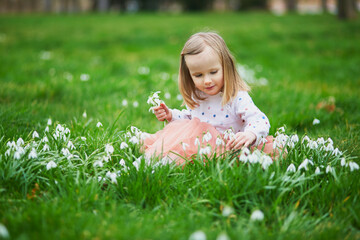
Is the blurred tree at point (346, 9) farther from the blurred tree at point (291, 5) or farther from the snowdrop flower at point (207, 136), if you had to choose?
the snowdrop flower at point (207, 136)

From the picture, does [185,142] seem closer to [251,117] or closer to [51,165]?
[251,117]

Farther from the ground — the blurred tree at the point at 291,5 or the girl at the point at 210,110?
the blurred tree at the point at 291,5

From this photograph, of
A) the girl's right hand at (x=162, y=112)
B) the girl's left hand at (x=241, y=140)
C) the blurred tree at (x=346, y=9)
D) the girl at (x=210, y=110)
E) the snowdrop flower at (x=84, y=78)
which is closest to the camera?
the girl's left hand at (x=241, y=140)

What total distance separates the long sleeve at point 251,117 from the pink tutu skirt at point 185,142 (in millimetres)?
139

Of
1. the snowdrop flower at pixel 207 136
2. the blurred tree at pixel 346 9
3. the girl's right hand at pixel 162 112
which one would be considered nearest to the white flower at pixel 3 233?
the snowdrop flower at pixel 207 136

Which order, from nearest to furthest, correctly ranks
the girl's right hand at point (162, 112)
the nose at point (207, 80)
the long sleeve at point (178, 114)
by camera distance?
1. the nose at point (207, 80)
2. the girl's right hand at point (162, 112)
3. the long sleeve at point (178, 114)

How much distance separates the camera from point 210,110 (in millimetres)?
3250

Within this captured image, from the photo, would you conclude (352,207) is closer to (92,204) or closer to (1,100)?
(92,204)

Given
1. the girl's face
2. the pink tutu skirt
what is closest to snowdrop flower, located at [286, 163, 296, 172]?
the pink tutu skirt

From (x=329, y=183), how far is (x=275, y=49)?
8.66 meters

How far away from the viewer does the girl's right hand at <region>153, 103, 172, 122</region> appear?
3.33 meters

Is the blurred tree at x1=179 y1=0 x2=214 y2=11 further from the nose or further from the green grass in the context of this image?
the nose

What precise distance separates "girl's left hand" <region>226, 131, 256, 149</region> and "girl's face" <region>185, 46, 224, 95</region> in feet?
1.79

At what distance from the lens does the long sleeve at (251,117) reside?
2.87 metres
